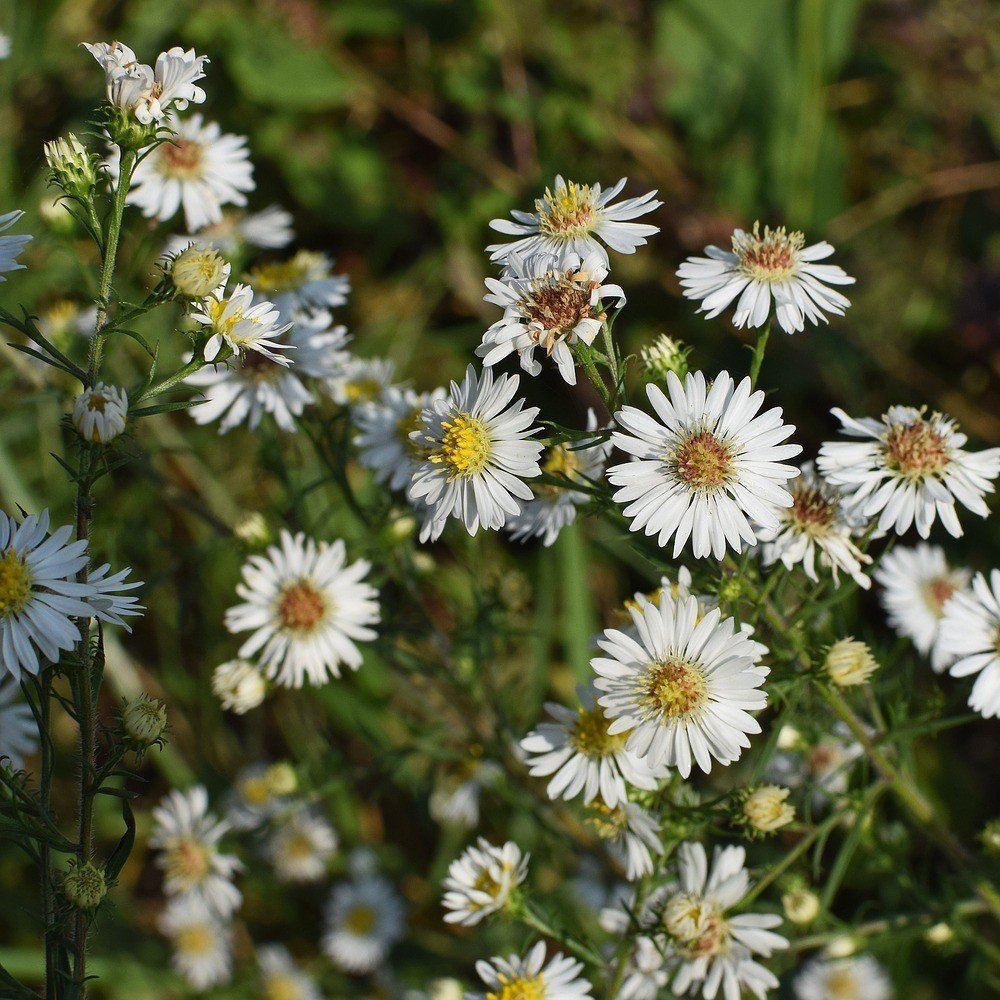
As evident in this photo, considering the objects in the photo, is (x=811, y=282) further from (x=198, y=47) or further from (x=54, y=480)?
(x=198, y=47)

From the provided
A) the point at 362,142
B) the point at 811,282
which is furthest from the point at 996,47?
the point at 811,282

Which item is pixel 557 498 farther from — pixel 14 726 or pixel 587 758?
pixel 14 726

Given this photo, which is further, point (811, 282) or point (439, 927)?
point (439, 927)

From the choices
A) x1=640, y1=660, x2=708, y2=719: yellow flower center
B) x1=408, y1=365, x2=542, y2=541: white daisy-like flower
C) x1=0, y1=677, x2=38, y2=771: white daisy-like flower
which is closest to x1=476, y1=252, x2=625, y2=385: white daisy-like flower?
x1=408, y1=365, x2=542, y2=541: white daisy-like flower

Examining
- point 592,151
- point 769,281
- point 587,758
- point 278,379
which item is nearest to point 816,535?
point 769,281

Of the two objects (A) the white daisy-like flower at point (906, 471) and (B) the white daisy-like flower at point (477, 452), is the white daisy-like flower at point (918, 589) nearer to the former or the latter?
(A) the white daisy-like flower at point (906, 471)
